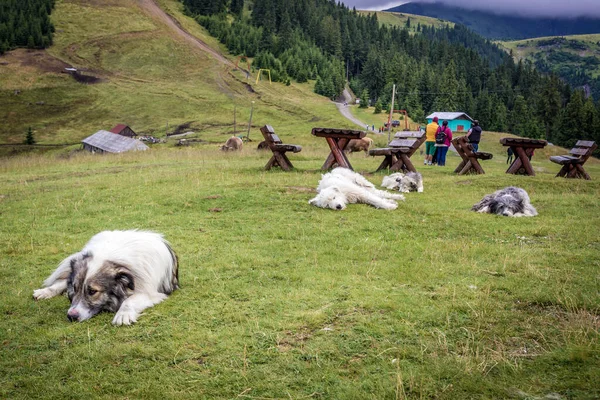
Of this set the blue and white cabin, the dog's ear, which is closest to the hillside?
the blue and white cabin

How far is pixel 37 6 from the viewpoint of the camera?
11431 cm

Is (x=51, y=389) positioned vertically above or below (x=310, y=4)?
below

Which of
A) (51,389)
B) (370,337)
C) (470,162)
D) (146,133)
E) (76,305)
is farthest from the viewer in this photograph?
(146,133)

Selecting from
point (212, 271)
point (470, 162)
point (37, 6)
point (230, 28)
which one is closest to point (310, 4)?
point (230, 28)

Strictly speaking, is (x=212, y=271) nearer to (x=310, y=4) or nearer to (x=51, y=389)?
(x=51, y=389)

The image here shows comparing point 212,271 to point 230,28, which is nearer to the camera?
point 212,271

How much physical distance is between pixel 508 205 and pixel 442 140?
13.8 meters

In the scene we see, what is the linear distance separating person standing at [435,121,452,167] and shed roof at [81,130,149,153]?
41198mm

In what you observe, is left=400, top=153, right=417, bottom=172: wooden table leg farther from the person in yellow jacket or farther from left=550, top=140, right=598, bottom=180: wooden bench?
the person in yellow jacket

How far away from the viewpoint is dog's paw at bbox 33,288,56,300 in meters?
6.43

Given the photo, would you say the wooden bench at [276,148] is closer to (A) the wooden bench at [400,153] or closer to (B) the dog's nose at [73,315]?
(A) the wooden bench at [400,153]

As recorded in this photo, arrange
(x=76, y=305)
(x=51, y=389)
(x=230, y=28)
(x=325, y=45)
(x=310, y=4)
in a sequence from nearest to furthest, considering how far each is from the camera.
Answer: (x=51, y=389) < (x=76, y=305) < (x=230, y=28) < (x=325, y=45) < (x=310, y=4)

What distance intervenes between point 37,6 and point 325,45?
81848 millimetres

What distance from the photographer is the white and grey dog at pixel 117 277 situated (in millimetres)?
5801
